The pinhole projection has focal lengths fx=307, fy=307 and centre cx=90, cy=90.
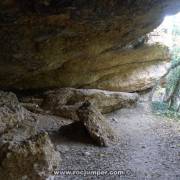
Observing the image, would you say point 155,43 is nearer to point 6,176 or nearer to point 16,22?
point 16,22

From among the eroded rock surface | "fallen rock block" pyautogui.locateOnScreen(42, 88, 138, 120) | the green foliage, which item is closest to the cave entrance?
the green foliage

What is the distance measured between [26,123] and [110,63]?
5.11m

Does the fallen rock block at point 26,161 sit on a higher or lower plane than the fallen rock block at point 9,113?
higher

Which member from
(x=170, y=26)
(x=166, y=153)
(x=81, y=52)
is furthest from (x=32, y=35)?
(x=170, y=26)

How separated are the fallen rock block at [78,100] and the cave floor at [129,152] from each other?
1.51ft

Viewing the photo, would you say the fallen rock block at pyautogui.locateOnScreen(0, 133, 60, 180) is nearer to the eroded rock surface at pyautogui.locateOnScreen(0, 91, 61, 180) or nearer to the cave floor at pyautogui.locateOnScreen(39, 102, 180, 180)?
the eroded rock surface at pyautogui.locateOnScreen(0, 91, 61, 180)

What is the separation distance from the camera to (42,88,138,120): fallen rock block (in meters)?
8.78

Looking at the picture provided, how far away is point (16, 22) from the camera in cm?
507

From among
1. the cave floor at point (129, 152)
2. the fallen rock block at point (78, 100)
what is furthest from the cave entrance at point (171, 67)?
the cave floor at point (129, 152)

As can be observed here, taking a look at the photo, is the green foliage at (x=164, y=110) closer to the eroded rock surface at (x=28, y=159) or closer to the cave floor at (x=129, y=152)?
the cave floor at (x=129, y=152)

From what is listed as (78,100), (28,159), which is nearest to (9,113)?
(28,159)

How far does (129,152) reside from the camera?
6289mm

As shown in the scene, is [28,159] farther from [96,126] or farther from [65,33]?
[96,126]

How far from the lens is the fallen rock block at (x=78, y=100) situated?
8.78 meters
